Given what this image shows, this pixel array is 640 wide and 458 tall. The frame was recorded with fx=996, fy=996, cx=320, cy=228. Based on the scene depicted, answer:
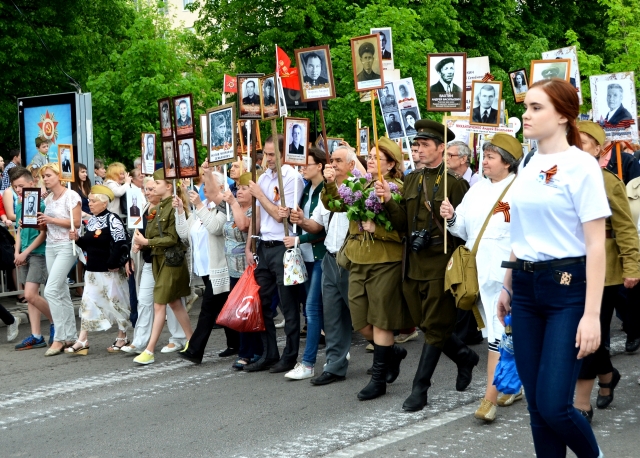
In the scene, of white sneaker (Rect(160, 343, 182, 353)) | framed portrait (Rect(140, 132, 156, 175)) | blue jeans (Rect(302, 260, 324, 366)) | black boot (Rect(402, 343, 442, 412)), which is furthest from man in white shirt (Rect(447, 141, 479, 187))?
framed portrait (Rect(140, 132, 156, 175))

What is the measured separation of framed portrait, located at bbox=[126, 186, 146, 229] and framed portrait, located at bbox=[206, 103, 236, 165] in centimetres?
138

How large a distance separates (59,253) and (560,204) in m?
7.07

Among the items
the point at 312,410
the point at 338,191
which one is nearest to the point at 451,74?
the point at 338,191

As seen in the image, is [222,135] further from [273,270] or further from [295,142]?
[273,270]

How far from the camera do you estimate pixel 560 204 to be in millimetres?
4164

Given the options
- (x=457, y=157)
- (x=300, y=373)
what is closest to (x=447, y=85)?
(x=457, y=157)

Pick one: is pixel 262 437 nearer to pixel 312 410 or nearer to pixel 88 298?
pixel 312 410

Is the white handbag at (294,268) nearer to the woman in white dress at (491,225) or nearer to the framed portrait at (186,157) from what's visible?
the framed portrait at (186,157)

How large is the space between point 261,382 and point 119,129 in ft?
47.4

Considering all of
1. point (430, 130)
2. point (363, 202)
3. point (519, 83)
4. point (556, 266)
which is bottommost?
point (556, 266)

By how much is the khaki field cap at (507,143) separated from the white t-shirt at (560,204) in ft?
7.38

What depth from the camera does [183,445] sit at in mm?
6281

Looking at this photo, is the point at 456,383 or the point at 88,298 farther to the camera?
the point at 88,298

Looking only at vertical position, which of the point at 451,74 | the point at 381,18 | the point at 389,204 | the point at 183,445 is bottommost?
the point at 183,445
